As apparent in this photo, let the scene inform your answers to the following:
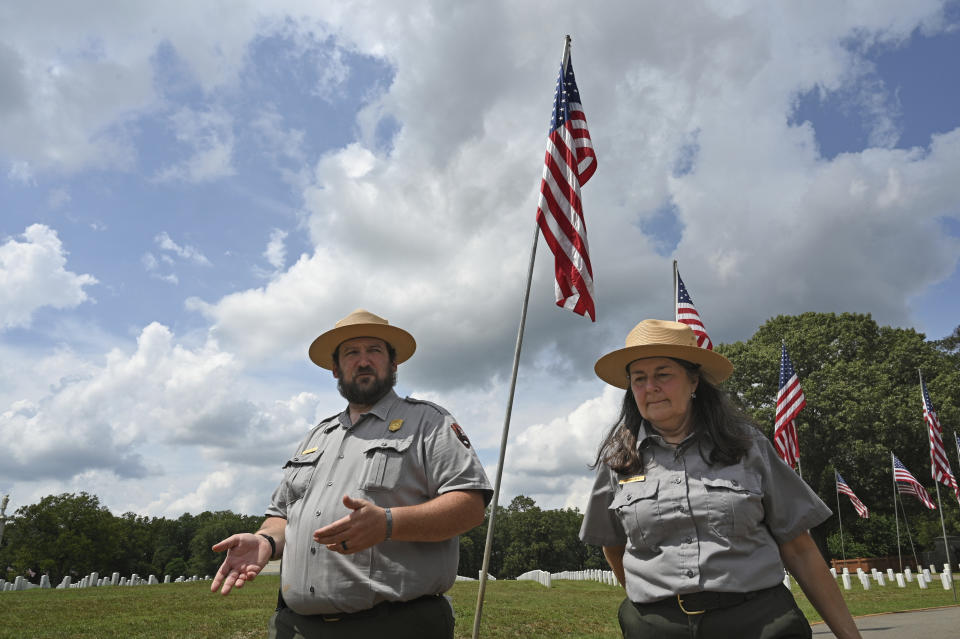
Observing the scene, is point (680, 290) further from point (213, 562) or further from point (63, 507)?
point (213, 562)

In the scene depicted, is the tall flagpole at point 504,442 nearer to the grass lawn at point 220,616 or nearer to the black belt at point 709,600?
the black belt at point 709,600

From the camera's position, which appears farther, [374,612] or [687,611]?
[374,612]

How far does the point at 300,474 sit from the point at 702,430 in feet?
7.10

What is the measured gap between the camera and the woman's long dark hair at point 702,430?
318 cm

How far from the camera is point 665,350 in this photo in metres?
3.48

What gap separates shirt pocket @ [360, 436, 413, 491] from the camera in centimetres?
332

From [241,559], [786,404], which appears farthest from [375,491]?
[786,404]

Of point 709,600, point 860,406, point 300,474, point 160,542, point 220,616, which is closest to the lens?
point 709,600

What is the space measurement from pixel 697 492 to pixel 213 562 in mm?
91471

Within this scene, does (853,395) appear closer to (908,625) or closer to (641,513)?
(908,625)

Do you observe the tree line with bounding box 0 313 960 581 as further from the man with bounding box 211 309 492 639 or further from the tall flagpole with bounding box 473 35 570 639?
the man with bounding box 211 309 492 639

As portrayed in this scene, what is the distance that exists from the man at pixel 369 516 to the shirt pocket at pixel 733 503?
3.38 ft

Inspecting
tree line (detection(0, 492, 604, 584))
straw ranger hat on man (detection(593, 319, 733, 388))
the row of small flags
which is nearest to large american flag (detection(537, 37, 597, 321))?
the row of small flags

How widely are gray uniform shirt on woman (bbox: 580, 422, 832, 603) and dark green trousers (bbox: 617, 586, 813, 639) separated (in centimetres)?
7
